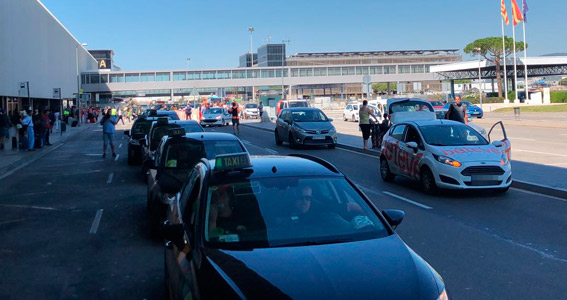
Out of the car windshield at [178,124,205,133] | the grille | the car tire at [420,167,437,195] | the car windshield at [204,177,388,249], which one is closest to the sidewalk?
the car windshield at [178,124,205,133]

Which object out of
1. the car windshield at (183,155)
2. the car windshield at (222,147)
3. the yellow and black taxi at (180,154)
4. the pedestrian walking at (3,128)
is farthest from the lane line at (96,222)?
the pedestrian walking at (3,128)

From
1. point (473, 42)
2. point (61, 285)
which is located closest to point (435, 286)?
point (61, 285)

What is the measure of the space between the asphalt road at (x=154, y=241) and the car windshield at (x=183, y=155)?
3.95ft

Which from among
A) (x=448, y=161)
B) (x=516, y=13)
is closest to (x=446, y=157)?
(x=448, y=161)

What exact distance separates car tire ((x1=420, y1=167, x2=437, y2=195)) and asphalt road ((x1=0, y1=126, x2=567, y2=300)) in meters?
0.15

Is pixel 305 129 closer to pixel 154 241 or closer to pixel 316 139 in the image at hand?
pixel 316 139

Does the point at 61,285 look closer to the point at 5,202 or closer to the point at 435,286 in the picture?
the point at 435,286

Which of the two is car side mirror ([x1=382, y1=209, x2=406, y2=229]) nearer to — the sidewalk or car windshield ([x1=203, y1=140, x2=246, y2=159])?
car windshield ([x1=203, y1=140, x2=246, y2=159])

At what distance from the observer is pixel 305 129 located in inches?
955

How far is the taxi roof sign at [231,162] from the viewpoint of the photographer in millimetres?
5066

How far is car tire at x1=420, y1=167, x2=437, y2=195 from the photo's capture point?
1215 centimetres

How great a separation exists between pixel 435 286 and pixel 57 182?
14765mm

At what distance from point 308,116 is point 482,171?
14.6 metres

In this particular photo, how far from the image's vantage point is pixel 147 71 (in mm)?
99688
